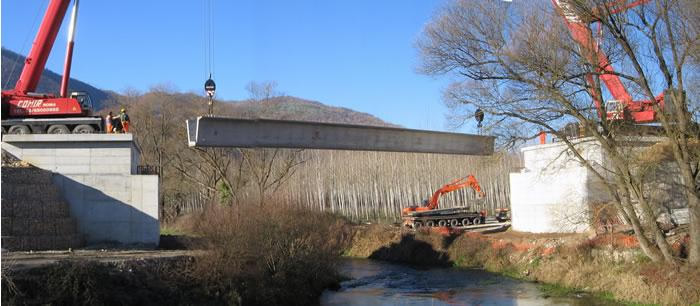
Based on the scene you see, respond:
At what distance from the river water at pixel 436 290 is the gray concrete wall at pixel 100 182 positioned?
739 cm

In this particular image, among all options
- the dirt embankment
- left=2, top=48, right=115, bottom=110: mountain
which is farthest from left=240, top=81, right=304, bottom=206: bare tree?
left=2, top=48, right=115, bottom=110: mountain

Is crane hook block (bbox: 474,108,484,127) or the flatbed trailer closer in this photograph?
crane hook block (bbox: 474,108,484,127)

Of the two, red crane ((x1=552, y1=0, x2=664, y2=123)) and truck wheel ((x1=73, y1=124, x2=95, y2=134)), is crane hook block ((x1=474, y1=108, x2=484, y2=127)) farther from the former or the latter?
truck wheel ((x1=73, y1=124, x2=95, y2=134))

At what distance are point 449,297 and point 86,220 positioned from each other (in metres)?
13.5

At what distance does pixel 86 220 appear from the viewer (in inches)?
969

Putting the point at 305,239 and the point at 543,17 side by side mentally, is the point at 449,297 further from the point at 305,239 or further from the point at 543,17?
the point at 543,17

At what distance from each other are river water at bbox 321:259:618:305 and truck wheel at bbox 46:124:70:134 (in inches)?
502

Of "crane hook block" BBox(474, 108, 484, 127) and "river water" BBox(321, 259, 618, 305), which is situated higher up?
"crane hook block" BBox(474, 108, 484, 127)

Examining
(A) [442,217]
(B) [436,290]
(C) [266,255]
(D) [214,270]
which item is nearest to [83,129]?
(C) [266,255]

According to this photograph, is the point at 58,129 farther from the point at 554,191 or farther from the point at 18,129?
the point at 554,191

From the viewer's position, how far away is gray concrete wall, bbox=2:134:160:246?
2462 cm

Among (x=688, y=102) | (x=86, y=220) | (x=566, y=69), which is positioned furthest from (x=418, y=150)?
Answer: (x=86, y=220)

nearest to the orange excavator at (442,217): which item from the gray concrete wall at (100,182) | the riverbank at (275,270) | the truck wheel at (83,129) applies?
the riverbank at (275,270)

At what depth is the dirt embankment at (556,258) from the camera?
20.4 meters
